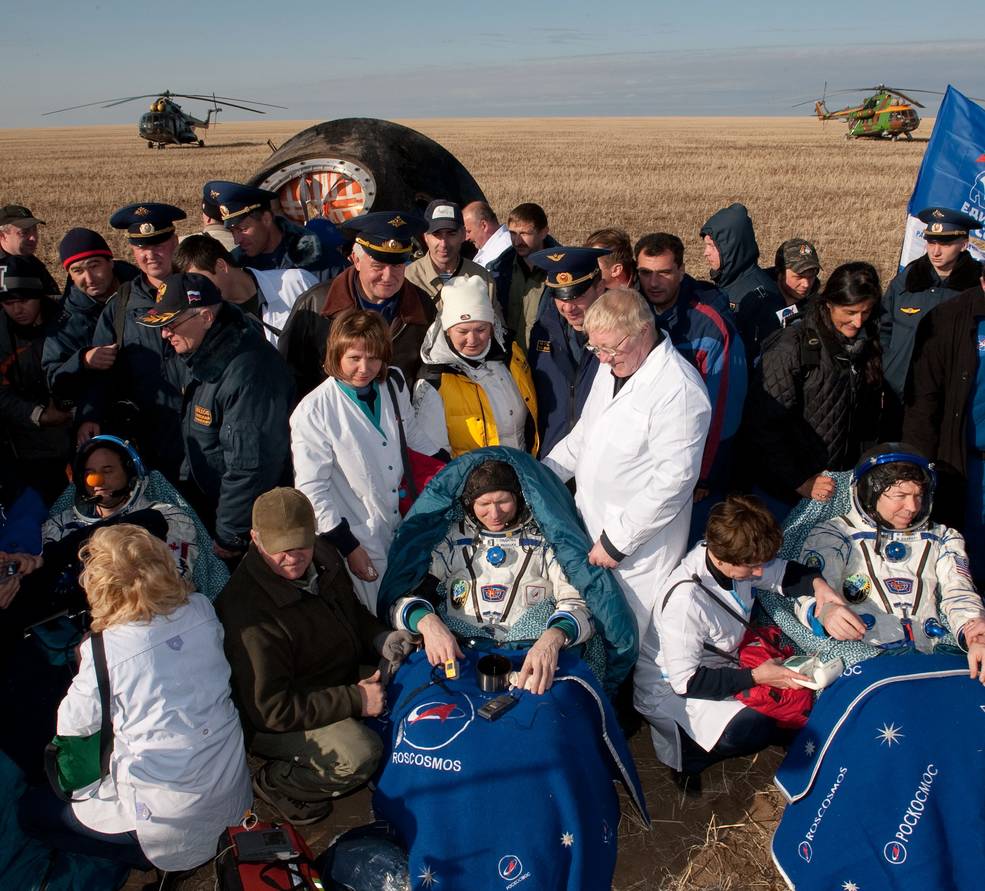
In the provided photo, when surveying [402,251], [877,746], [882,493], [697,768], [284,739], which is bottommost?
[697,768]

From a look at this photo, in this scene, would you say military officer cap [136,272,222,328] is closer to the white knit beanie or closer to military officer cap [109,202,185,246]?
the white knit beanie

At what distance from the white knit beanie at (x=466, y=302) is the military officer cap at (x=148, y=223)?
228cm

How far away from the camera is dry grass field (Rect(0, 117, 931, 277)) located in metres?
19.4

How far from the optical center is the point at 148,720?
3.41m

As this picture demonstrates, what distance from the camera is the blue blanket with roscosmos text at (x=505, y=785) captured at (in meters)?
3.32

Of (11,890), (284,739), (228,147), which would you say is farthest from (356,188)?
(228,147)

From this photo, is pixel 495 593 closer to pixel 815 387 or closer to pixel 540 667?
pixel 540 667

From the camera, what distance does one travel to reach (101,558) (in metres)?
3.39

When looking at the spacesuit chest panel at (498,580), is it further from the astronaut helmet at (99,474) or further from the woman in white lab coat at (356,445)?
the astronaut helmet at (99,474)

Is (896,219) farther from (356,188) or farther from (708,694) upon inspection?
(708,694)

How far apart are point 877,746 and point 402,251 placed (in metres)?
3.53

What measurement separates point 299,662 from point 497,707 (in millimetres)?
954

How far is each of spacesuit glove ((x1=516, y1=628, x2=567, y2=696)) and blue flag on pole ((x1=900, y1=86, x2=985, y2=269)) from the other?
19.5 ft

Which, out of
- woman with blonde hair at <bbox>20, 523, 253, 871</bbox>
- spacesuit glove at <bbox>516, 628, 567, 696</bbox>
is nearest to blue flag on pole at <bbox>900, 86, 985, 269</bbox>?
spacesuit glove at <bbox>516, 628, 567, 696</bbox>
